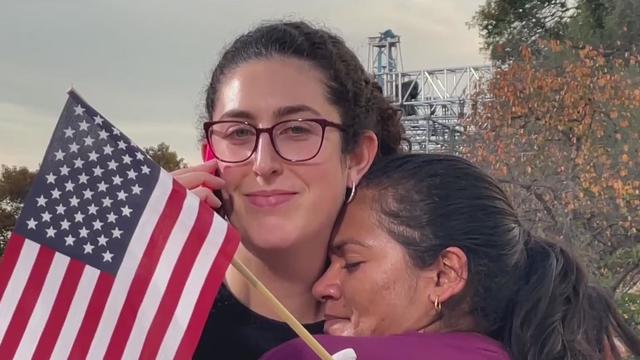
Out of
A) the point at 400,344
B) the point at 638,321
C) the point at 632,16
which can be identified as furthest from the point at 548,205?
the point at 400,344

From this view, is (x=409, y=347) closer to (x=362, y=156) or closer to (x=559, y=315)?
(x=559, y=315)

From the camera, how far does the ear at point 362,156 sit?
8.60 feet

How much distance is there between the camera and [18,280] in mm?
2090

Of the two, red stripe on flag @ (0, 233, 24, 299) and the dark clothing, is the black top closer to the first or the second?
the dark clothing

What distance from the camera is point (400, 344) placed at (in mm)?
2025

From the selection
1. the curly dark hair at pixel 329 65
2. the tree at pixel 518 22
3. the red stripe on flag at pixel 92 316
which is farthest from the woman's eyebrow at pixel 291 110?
the tree at pixel 518 22

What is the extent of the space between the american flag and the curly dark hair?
1.90 feet

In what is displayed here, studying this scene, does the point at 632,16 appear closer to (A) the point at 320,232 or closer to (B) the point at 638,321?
(B) the point at 638,321

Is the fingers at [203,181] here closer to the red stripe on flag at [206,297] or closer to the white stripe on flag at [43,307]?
the red stripe on flag at [206,297]

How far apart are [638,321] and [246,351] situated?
8.90 meters

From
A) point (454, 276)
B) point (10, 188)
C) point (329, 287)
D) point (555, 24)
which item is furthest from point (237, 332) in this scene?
point (555, 24)

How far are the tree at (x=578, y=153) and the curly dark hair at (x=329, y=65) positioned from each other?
793cm

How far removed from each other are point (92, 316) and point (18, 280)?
0.58ft

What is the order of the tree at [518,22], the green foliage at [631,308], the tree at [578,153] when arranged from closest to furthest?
the green foliage at [631,308]
the tree at [578,153]
the tree at [518,22]
